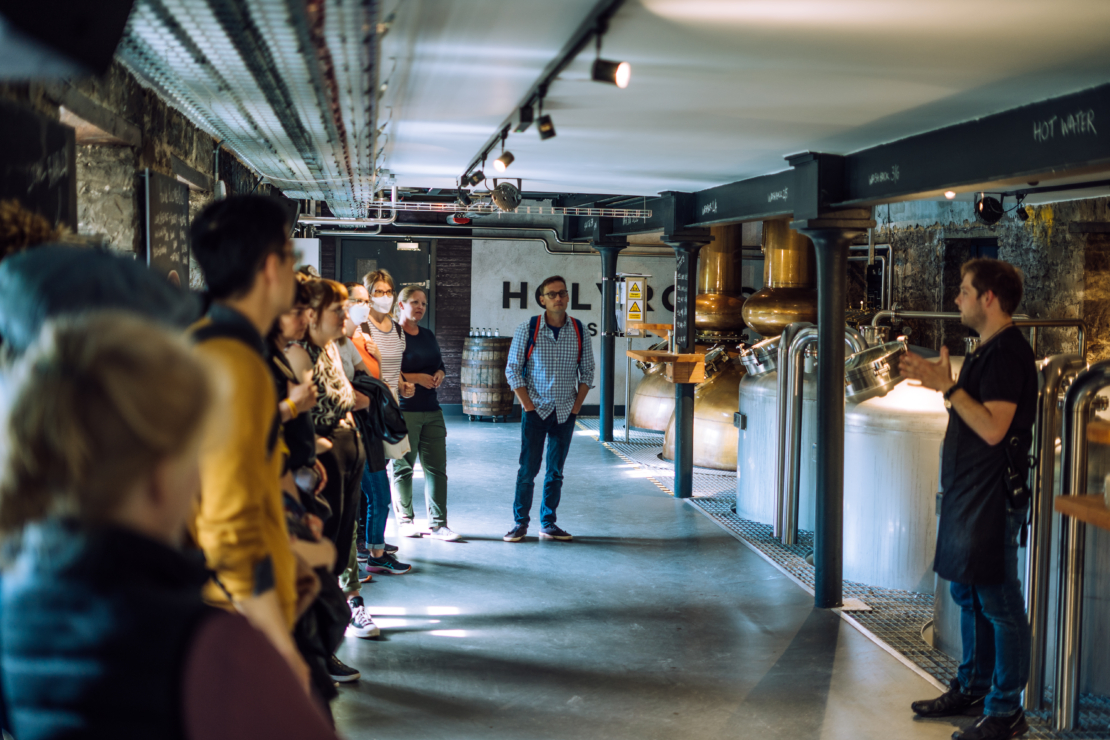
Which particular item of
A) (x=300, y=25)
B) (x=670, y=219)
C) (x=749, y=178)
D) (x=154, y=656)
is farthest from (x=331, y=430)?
(x=670, y=219)

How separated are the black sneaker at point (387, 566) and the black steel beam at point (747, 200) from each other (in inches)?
118

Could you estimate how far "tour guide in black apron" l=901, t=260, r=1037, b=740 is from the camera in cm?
303

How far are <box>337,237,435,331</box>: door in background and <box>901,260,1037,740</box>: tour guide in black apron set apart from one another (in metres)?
9.10

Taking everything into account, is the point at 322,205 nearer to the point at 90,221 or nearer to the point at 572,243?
the point at 572,243

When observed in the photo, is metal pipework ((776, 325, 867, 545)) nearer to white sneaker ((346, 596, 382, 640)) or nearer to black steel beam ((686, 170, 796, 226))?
black steel beam ((686, 170, 796, 226))

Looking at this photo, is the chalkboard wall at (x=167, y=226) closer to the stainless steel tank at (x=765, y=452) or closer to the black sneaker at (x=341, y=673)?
the black sneaker at (x=341, y=673)

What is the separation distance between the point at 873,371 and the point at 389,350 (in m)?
2.67

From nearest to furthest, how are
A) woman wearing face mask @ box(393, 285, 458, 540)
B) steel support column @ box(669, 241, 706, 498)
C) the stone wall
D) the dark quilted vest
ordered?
the dark quilted vest
woman wearing face mask @ box(393, 285, 458, 540)
steel support column @ box(669, 241, 706, 498)
the stone wall

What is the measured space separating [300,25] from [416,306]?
10.9 ft

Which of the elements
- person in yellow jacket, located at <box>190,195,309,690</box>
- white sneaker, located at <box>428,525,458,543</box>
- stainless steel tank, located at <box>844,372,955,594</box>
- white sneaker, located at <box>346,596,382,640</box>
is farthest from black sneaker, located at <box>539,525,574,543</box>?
person in yellow jacket, located at <box>190,195,309,690</box>

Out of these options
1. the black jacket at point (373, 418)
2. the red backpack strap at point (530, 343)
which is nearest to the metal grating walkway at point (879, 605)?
the red backpack strap at point (530, 343)

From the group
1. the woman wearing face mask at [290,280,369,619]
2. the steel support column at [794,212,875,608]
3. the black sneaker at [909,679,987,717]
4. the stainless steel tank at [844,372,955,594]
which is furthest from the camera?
the stainless steel tank at [844,372,955,594]

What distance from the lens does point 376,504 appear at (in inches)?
183

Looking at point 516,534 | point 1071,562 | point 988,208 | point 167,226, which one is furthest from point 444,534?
point 988,208
